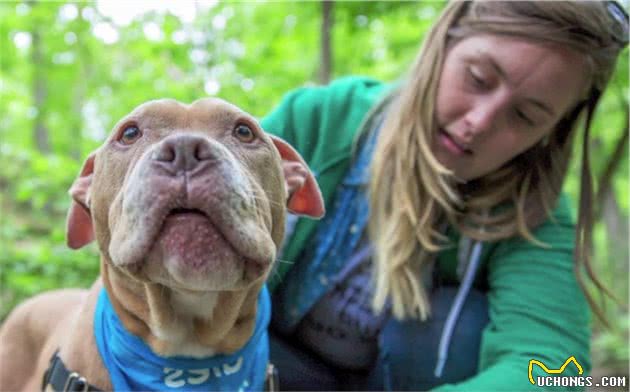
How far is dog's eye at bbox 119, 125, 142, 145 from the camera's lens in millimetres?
1194

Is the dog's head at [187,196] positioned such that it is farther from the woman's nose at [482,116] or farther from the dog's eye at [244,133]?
the woman's nose at [482,116]

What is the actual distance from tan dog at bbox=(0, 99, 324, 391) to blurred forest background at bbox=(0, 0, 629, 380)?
0.15 metres

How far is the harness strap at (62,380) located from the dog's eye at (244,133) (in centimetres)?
75

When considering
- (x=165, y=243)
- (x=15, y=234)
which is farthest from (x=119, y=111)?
(x=15, y=234)

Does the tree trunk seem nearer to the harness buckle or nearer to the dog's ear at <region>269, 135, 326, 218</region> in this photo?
the dog's ear at <region>269, 135, 326, 218</region>

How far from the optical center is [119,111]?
57.9 inches

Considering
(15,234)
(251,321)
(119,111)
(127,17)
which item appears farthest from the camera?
(15,234)

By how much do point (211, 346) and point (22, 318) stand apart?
88cm

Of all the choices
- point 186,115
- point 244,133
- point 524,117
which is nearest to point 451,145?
point 524,117

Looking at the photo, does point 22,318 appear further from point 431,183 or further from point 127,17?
point 431,183

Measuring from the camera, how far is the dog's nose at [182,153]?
3.35 feet

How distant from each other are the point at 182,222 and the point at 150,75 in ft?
2.46

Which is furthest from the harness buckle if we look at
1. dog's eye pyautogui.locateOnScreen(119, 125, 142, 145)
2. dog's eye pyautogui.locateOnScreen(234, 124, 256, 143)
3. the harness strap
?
dog's eye pyautogui.locateOnScreen(234, 124, 256, 143)
